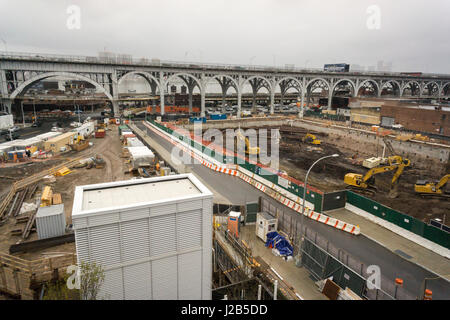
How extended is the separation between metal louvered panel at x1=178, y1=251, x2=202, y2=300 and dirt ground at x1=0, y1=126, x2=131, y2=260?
8.86 metres

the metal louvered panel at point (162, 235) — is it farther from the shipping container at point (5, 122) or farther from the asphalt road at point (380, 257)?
the shipping container at point (5, 122)

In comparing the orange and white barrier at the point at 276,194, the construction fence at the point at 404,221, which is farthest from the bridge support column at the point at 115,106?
the construction fence at the point at 404,221

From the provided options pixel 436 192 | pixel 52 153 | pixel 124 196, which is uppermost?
pixel 124 196

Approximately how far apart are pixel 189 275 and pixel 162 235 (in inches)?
79.5

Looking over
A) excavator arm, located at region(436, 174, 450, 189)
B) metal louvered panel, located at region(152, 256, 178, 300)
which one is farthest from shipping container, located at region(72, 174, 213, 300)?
excavator arm, located at region(436, 174, 450, 189)

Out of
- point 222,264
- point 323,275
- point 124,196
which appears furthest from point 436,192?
point 124,196

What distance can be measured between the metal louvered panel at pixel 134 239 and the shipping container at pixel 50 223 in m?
9.94

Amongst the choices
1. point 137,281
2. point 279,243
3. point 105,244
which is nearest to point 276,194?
point 279,243

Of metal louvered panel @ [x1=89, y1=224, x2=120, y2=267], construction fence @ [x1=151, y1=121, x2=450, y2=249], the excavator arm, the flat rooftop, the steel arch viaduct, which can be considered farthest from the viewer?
the steel arch viaduct

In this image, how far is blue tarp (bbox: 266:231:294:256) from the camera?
15594mm

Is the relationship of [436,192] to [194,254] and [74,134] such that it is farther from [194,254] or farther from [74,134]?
[74,134]

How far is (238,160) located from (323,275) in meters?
17.4

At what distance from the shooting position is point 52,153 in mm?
37750

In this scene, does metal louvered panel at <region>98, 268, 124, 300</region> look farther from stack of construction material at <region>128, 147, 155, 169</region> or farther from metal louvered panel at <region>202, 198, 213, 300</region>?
stack of construction material at <region>128, 147, 155, 169</region>
